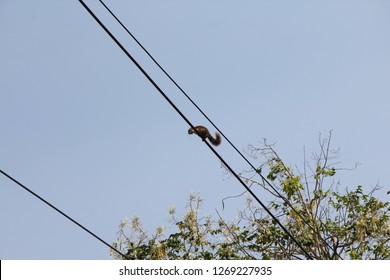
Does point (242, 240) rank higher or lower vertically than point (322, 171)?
lower

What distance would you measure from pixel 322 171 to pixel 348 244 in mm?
1082

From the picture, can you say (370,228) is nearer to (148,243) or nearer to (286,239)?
(286,239)

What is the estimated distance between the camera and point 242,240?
891 centimetres

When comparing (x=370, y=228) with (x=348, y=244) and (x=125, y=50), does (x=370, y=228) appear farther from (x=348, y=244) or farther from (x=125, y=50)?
(x=125, y=50)

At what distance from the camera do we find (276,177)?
8.89m
